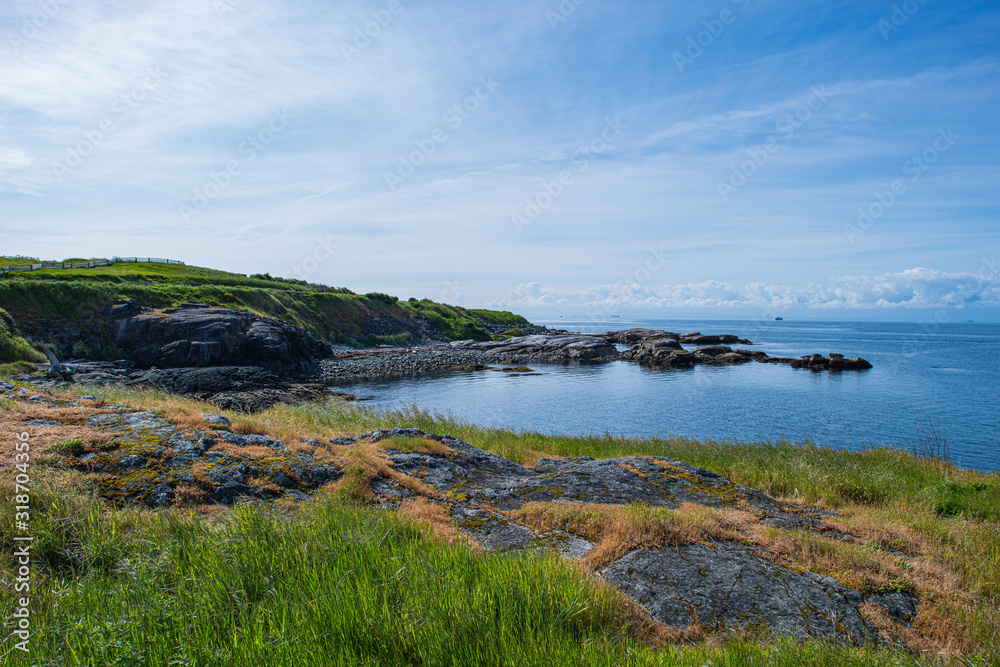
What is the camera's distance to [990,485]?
11.6m

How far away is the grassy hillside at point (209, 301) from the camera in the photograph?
42.4 metres

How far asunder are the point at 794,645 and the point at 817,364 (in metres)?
70.2

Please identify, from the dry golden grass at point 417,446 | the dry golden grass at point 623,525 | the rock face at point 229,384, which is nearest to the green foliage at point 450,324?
the rock face at point 229,384

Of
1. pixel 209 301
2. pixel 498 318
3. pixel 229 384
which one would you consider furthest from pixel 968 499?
pixel 498 318

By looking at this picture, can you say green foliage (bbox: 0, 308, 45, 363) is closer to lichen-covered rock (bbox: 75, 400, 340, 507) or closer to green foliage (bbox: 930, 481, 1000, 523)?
lichen-covered rock (bbox: 75, 400, 340, 507)

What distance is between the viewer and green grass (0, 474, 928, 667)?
120 inches

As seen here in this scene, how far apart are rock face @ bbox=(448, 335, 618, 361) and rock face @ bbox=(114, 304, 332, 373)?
36.1 m

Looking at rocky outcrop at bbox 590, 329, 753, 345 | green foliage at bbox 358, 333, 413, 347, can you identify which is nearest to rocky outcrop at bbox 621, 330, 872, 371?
rocky outcrop at bbox 590, 329, 753, 345

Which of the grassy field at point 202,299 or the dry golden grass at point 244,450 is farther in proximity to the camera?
the grassy field at point 202,299

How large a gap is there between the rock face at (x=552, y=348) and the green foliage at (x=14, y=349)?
53.6 metres

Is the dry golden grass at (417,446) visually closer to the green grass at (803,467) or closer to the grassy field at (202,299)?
the green grass at (803,467)

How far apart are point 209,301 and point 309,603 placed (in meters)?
64.3

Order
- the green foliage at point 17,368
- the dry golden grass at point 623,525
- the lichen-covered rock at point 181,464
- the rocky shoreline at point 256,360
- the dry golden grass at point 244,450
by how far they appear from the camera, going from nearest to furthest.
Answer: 1. the dry golden grass at point 623,525
2. the lichen-covered rock at point 181,464
3. the dry golden grass at point 244,450
4. the green foliage at point 17,368
5. the rocky shoreline at point 256,360

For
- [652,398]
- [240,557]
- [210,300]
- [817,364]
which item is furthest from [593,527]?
[817,364]
